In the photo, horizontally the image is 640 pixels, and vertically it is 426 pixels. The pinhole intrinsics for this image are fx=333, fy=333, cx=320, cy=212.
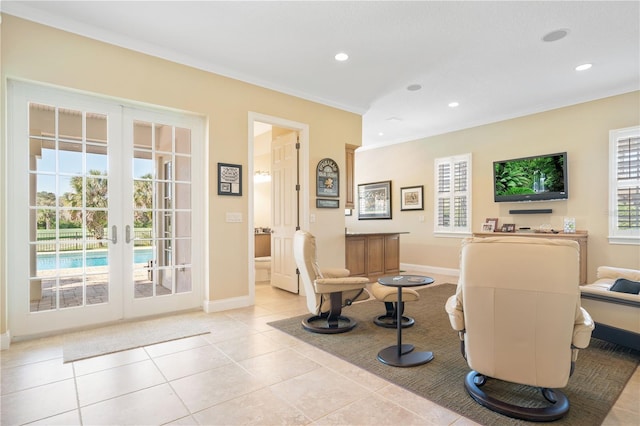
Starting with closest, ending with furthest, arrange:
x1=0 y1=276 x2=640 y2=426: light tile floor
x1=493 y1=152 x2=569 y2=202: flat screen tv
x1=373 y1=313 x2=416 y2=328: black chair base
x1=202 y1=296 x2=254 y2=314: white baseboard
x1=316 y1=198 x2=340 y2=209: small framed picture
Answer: x1=0 y1=276 x2=640 y2=426: light tile floor < x1=373 y1=313 x2=416 y2=328: black chair base < x1=202 y1=296 x2=254 y2=314: white baseboard < x1=316 y1=198 x2=340 y2=209: small framed picture < x1=493 y1=152 x2=569 y2=202: flat screen tv

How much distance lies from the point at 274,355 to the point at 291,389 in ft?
2.01

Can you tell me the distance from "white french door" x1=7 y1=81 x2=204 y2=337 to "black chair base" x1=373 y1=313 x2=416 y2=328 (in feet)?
7.51

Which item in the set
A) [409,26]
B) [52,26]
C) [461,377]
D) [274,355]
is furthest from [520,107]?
[52,26]

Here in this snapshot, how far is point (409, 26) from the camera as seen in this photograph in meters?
3.36

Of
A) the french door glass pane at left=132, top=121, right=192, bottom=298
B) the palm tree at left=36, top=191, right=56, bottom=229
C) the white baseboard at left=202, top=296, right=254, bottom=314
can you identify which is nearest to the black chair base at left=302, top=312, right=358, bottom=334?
the white baseboard at left=202, top=296, right=254, bottom=314

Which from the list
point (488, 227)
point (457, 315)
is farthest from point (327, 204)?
point (457, 315)

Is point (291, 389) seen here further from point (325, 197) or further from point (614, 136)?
point (614, 136)

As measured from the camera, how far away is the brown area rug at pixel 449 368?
6.70 ft

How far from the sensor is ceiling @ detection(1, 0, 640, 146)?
309 cm

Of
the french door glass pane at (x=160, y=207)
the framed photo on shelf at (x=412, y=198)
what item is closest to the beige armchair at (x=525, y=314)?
the french door glass pane at (x=160, y=207)

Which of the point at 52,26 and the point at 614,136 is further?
the point at 614,136

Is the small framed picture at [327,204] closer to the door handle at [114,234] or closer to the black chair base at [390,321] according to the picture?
the black chair base at [390,321]

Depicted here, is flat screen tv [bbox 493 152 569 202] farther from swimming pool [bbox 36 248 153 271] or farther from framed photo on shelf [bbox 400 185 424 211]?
swimming pool [bbox 36 248 153 271]

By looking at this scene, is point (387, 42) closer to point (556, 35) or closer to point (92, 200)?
point (556, 35)
